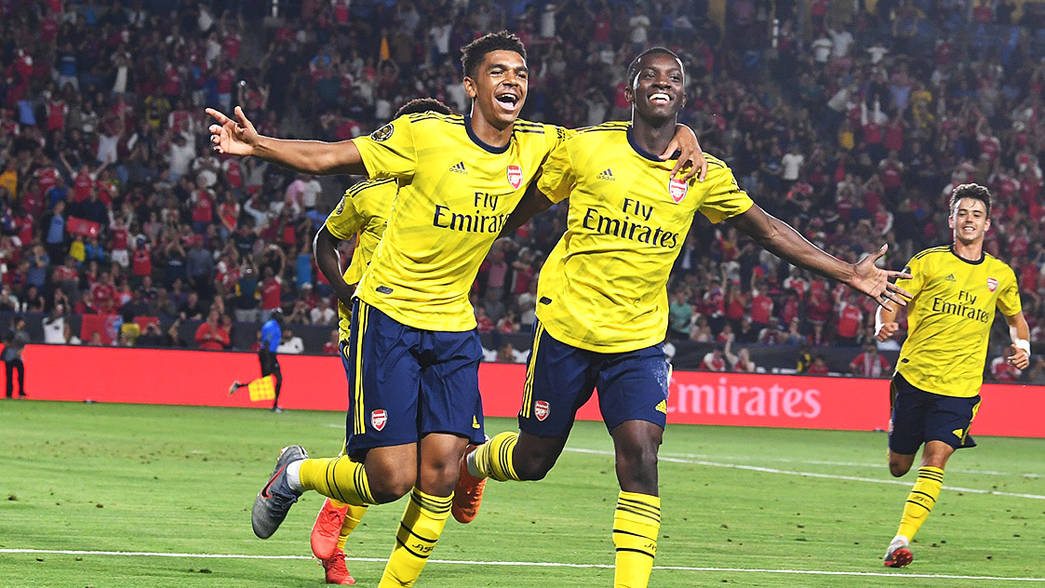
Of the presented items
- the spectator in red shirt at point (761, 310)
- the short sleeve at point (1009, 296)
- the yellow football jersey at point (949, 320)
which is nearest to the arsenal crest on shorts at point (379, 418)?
the yellow football jersey at point (949, 320)

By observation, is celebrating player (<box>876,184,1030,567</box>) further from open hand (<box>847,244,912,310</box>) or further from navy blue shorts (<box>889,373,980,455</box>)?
open hand (<box>847,244,912,310</box>)

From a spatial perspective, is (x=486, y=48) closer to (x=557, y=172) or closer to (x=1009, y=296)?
(x=557, y=172)

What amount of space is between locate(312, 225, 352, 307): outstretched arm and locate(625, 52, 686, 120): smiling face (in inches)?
87.1

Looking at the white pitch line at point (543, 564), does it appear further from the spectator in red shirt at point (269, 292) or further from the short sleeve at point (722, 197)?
the spectator in red shirt at point (269, 292)

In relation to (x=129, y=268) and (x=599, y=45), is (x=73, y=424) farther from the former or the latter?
(x=599, y=45)

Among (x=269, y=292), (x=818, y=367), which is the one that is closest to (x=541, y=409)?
(x=269, y=292)

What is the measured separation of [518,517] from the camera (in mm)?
11586

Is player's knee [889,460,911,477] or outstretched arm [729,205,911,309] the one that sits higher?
outstretched arm [729,205,911,309]

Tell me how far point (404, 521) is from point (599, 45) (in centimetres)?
2815

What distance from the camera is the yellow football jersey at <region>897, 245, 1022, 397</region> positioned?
10.9 metres

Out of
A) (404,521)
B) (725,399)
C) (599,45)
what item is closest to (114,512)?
(404,521)

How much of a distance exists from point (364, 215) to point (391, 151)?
6.46 ft

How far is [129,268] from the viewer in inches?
1060

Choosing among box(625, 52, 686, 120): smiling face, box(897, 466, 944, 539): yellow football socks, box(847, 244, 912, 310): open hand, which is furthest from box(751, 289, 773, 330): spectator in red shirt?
box(625, 52, 686, 120): smiling face
